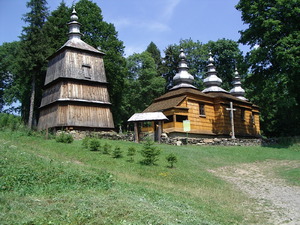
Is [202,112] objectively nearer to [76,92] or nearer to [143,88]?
[76,92]

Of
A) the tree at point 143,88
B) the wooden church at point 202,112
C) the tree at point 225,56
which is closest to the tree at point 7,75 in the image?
the tree at point 143,88

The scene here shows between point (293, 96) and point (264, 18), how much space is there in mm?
7731

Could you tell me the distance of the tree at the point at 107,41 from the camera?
4007cm

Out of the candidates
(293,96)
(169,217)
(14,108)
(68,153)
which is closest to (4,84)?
(14,108)

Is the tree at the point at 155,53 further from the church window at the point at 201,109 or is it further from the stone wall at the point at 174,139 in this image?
the stone wall at the point at 174,139

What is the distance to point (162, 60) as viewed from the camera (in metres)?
62.4

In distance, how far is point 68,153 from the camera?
19.3 metres

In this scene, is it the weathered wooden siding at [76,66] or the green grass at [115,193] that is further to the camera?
the weathered wooden siding at [76,66]

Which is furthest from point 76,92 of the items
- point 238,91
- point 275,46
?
point 238,91

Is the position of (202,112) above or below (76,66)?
below

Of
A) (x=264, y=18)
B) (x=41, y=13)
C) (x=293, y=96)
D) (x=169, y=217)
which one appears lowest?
(x=169, y=217)

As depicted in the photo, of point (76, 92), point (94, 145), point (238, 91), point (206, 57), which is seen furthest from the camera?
point (206, 57)

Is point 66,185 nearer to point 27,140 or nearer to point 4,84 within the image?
point 27,140

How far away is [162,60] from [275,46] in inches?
1337
